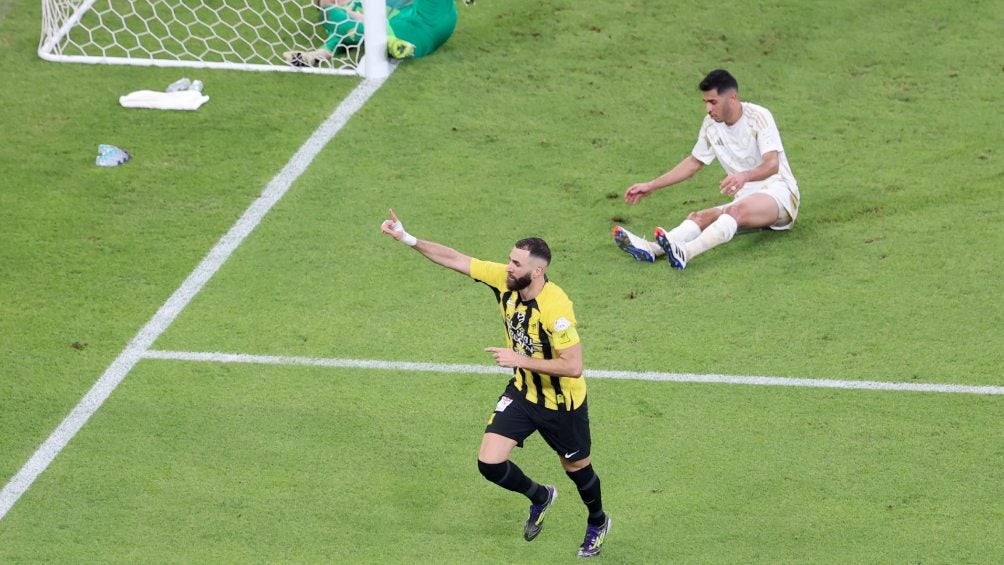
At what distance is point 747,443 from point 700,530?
879 millimetres

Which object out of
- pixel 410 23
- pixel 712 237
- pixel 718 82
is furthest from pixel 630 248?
pixel 410 23

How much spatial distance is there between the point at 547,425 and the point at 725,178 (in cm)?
345

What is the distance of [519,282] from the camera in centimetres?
679

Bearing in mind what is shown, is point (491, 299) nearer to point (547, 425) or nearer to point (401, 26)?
point (547, 425)

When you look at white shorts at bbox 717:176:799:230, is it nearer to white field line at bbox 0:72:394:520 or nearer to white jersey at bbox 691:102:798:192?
white jersey at bbox 691:102:798:192

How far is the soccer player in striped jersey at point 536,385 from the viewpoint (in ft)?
22.2

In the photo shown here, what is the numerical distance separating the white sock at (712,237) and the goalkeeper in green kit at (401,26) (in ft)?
13.2

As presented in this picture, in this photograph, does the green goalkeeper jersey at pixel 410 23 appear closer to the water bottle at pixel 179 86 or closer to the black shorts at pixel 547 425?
the water bottle at pixel 179 86

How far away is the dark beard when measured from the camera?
22.2 ft

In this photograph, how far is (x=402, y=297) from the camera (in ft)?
31.6

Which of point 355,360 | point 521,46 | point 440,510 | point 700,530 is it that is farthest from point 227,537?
point 521,46

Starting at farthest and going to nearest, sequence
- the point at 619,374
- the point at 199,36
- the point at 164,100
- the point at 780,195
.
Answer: the point at 199,36 < the point at 164,100 < the point at 780,195 < the point at 619,374

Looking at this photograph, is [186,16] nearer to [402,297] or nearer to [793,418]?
[402,297]

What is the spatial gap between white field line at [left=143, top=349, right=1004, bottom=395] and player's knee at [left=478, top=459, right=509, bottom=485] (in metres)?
1.83
